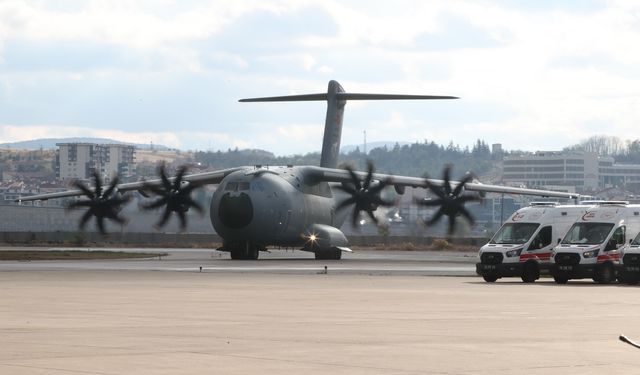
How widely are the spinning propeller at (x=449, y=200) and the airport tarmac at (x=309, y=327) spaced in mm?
27639

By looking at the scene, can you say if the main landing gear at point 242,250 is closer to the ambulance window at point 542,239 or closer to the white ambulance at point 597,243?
the ambulance window at point 542,239

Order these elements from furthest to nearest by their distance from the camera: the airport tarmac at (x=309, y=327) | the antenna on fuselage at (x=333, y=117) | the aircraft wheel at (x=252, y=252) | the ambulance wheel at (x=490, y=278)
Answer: the antenna on fuselage at (x=333, y=117) < the aircraft wheel at (x=252, y=252) < the ambulance wheel at (x=490, y=278) < the airport tarmac at (x=309, y=327)

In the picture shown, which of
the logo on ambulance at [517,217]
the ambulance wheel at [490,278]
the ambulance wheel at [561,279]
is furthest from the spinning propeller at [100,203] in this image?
the ambulance wheel at [561,279]

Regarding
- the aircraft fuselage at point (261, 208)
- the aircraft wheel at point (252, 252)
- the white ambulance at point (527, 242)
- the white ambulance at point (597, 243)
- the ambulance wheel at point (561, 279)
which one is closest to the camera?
the ambulance wheel at point (561, 279)

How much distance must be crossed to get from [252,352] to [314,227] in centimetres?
5035

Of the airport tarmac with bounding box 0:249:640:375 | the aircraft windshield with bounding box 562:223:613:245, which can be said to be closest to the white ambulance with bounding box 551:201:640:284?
the aircraft windshield with bounding box 562:223:613:245

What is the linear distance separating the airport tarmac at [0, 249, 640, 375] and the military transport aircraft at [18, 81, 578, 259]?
24.5 metres

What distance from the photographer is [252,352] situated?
57.3 feet

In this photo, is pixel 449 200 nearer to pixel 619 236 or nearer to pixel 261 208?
pixel 261 208

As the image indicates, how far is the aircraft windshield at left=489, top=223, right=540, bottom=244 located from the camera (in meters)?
45.3

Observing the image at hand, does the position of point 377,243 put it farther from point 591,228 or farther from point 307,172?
point 591,228

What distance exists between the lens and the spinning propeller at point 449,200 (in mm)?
66312

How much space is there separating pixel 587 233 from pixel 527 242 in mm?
1995

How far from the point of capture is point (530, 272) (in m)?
43.8
